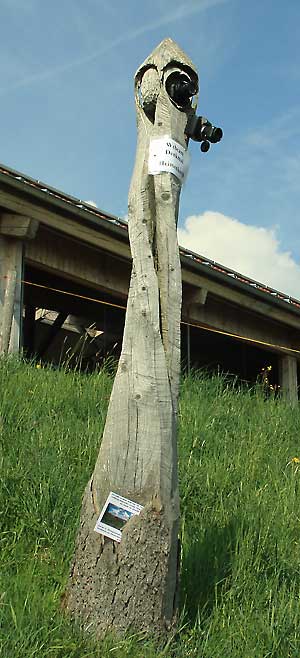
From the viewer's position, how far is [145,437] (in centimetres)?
349

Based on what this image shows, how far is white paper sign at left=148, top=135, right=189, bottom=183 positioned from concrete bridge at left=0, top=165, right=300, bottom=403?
190 inches

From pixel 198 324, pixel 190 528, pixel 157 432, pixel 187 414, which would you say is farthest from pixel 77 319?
pixel 157 432

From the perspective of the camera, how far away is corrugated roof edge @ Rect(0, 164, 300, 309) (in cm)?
997

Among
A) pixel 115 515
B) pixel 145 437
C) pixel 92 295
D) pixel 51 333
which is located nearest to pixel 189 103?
pixel 145 437

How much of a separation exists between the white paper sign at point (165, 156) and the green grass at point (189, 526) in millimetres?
1720

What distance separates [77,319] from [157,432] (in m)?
9.44

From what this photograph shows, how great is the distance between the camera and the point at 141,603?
131 inches

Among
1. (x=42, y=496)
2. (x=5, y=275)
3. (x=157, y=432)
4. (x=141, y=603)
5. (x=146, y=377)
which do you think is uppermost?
(x=5, y=275)

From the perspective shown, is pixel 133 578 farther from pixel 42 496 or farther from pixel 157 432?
pixel 42 496

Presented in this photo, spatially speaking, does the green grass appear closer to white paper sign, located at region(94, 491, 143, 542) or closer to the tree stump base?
the tree stump base

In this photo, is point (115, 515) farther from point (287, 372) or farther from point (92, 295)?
point (287, 372)

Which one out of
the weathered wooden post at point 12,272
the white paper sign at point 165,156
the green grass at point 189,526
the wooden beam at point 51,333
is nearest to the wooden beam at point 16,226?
the weathered wooden post at point 12,272

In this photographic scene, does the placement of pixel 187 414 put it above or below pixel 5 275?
below

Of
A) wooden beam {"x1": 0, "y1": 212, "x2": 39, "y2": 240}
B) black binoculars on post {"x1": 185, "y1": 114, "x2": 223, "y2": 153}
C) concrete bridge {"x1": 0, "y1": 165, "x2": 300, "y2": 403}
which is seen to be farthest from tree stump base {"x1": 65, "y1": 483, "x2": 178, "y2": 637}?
wooden beam {"x1": 0, "y1": 212, "x2": 39, "y2": 240}
